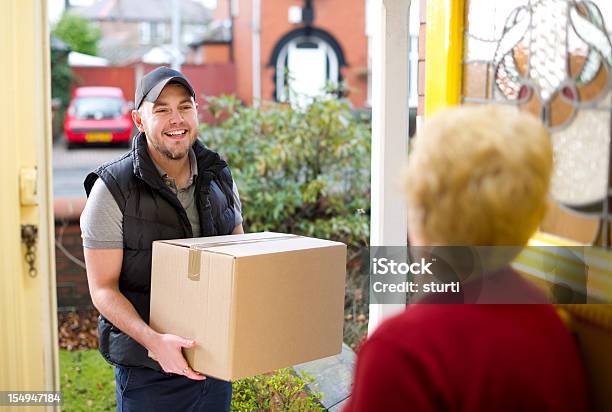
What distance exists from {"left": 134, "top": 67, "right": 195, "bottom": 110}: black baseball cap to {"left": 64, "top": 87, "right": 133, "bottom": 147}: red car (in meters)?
11.8

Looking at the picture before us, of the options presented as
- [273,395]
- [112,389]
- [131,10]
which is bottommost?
[112,389]

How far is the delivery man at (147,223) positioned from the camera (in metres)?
1.82

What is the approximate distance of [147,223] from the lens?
1.85m

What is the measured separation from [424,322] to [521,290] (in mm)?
179

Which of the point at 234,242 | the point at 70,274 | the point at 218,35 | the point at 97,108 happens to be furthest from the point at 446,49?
the point at 218,35

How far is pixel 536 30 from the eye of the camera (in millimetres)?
1431

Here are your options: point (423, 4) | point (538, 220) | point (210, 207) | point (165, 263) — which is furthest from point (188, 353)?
point (423, 4)

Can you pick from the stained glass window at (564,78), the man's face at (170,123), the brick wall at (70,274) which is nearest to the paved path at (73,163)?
the brick wall at (70,274)

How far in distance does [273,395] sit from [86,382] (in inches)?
80.5

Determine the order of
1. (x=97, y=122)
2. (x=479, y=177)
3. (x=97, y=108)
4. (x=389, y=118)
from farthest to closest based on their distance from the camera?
(x=97, y=108), (x=97, y=122), (x=389, y=118), (x=479, y=177)

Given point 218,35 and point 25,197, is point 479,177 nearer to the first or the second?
point 25,197

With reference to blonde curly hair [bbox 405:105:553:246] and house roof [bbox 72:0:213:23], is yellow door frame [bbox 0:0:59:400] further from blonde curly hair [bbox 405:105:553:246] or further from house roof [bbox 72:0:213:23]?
house roof [bbox 72:0:213:23]

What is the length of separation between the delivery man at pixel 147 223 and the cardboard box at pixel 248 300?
10 centimetres

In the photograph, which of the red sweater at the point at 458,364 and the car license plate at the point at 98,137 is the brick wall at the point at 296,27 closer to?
the car license plate at the point at 98,137
